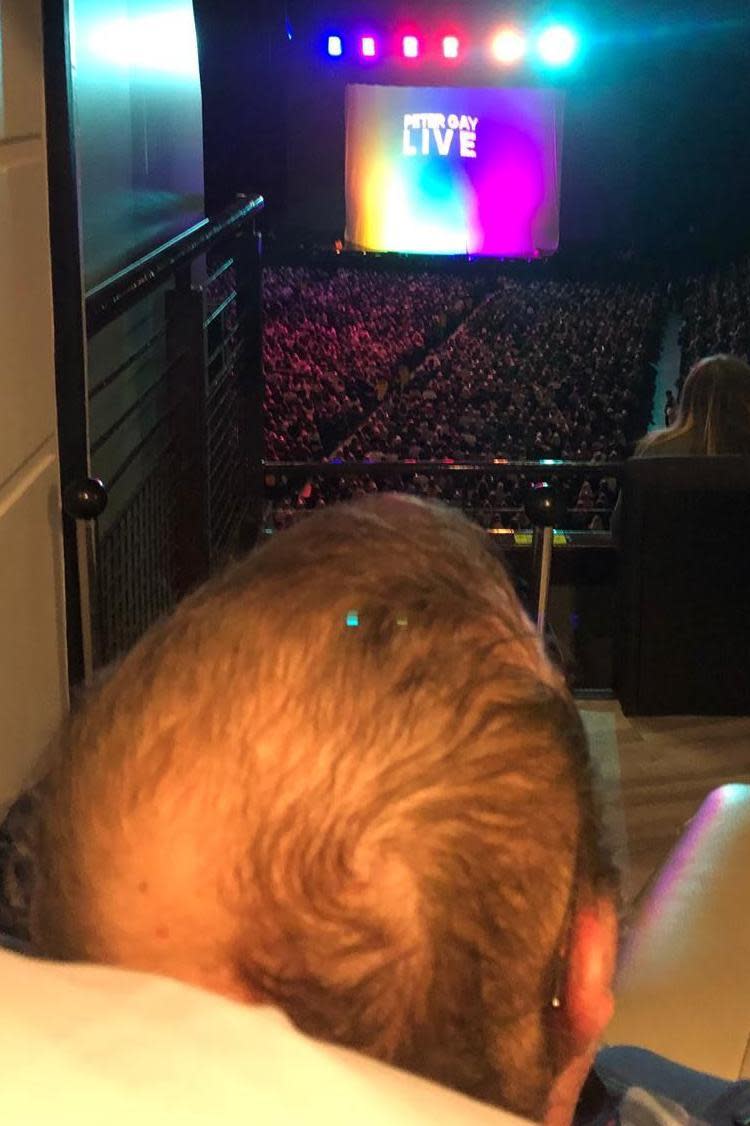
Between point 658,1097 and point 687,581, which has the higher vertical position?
point 658,1097

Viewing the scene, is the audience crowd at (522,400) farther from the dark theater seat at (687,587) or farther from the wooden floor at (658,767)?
the wooden floor at (658,767)

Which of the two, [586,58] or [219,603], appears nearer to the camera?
[219,603]

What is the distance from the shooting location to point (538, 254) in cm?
1095

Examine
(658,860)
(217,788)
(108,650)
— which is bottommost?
(658,860)

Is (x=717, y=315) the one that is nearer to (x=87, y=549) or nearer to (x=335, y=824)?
(x=87, y=549)

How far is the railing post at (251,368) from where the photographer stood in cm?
363

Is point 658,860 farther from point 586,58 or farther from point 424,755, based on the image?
point 586,58

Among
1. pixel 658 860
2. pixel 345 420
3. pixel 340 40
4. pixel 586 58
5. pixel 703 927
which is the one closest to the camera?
pixel 703 927

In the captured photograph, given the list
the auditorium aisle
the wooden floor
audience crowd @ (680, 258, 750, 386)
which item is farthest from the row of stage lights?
the wooden floor

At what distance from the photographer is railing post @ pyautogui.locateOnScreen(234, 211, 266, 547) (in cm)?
363

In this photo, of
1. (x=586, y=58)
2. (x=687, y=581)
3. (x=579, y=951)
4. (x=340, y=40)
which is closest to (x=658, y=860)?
(x=687, y=581)

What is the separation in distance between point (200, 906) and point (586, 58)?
1101 centimetres

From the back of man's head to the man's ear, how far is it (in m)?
0.03

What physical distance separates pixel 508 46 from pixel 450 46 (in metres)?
0.52
